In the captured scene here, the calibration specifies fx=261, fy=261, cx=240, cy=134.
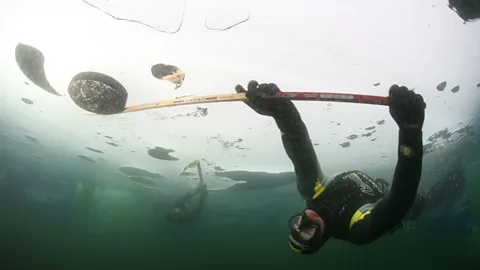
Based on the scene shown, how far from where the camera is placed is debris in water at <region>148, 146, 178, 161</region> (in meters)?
17.1

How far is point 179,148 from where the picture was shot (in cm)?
1655

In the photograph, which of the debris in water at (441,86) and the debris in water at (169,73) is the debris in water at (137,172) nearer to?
the debris in water at (169,73)

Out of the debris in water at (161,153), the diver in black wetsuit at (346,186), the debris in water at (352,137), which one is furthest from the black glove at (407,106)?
the debris in water at (161,153)

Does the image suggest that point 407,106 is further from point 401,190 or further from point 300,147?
point 300,147

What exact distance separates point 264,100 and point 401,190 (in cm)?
202

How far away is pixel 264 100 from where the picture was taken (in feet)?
11.7

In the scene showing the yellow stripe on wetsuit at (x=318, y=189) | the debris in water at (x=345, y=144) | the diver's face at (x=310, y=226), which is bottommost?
the diver's face at (x=310, y=226)

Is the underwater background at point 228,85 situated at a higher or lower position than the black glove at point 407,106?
higher

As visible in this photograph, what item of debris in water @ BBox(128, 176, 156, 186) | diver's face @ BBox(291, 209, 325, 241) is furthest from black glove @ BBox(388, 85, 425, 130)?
debris in water @ BBox(128, 176, 156, 186)

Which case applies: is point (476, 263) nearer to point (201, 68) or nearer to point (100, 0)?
point (201, 68)

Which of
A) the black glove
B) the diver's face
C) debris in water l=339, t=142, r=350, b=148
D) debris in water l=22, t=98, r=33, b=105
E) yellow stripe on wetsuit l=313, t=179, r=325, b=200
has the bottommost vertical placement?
the diver's face

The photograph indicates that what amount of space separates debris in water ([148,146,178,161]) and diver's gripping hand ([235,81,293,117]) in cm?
1418

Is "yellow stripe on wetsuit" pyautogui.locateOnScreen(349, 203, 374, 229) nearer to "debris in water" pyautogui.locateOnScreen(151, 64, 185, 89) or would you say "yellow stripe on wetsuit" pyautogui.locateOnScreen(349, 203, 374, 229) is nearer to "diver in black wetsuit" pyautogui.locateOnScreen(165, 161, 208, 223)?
"debris in water" pyautogui.locateOnScreen(151, 64, 185, 89)

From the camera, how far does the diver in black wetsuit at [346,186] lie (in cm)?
302
